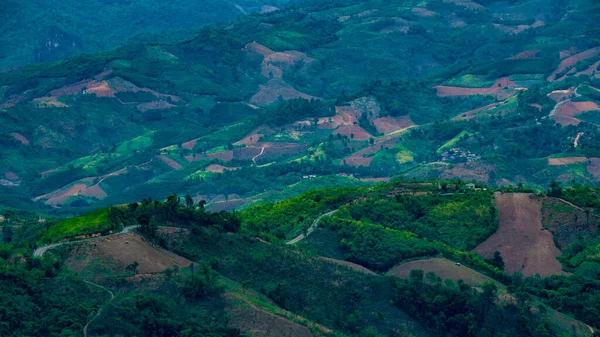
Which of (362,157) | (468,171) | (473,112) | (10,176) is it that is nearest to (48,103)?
(10,176)

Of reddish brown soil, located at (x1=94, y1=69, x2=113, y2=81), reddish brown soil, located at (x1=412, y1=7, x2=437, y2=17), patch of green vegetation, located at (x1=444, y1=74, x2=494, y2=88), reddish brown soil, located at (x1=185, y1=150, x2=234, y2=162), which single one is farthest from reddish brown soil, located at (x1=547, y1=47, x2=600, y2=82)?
reddish brown soil, located at (x1=94, y1=69, x2=113, y2=81)

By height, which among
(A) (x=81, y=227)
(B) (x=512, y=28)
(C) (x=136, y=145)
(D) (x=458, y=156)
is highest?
(A) (x=81, y=227)

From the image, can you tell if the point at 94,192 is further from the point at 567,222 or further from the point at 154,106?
the point at 567,222

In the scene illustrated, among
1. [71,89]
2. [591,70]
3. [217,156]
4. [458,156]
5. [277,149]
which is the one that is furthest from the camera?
[71,89]

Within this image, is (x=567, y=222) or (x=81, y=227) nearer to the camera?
(x=81, y=227)

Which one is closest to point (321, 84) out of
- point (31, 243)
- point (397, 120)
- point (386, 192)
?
point (397, 120)

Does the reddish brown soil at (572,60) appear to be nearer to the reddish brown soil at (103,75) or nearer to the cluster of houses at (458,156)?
the cluster of houses at (458,156)
